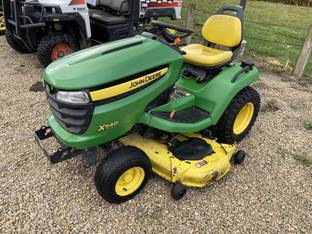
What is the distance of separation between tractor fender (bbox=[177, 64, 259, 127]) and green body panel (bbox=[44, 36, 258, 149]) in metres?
0.01

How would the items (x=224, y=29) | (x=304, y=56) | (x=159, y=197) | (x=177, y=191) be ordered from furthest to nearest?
1. (x=304, y=56)
2. (x=224, y=29)
3. (x=159, y=197)
4. (x=177, y=191)

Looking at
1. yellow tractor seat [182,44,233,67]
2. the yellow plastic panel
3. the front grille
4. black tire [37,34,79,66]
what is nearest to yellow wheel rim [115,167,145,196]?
the front grille

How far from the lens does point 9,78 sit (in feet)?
15.0

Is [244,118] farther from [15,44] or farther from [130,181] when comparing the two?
[15,44]

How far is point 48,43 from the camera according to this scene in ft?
15.1

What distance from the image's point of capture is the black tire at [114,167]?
221 cm

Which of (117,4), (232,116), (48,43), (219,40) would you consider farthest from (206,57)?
(117,4)

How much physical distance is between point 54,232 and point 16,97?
2.36 m

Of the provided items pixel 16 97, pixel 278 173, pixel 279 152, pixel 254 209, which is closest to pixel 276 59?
pixel 279 152

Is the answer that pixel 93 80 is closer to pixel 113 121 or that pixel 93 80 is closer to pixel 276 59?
pixel 113 121

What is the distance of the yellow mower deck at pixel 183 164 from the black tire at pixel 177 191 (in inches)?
1.5

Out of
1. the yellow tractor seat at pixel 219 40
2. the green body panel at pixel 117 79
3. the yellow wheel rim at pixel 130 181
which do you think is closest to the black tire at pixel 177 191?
the yellow wheel rim at pixel 130 181

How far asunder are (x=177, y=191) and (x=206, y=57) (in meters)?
1.21

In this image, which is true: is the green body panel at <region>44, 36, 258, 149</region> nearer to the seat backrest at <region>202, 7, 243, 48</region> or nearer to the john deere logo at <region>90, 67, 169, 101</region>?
the john deere logo at <region>90, 67, 169, 101</region>
